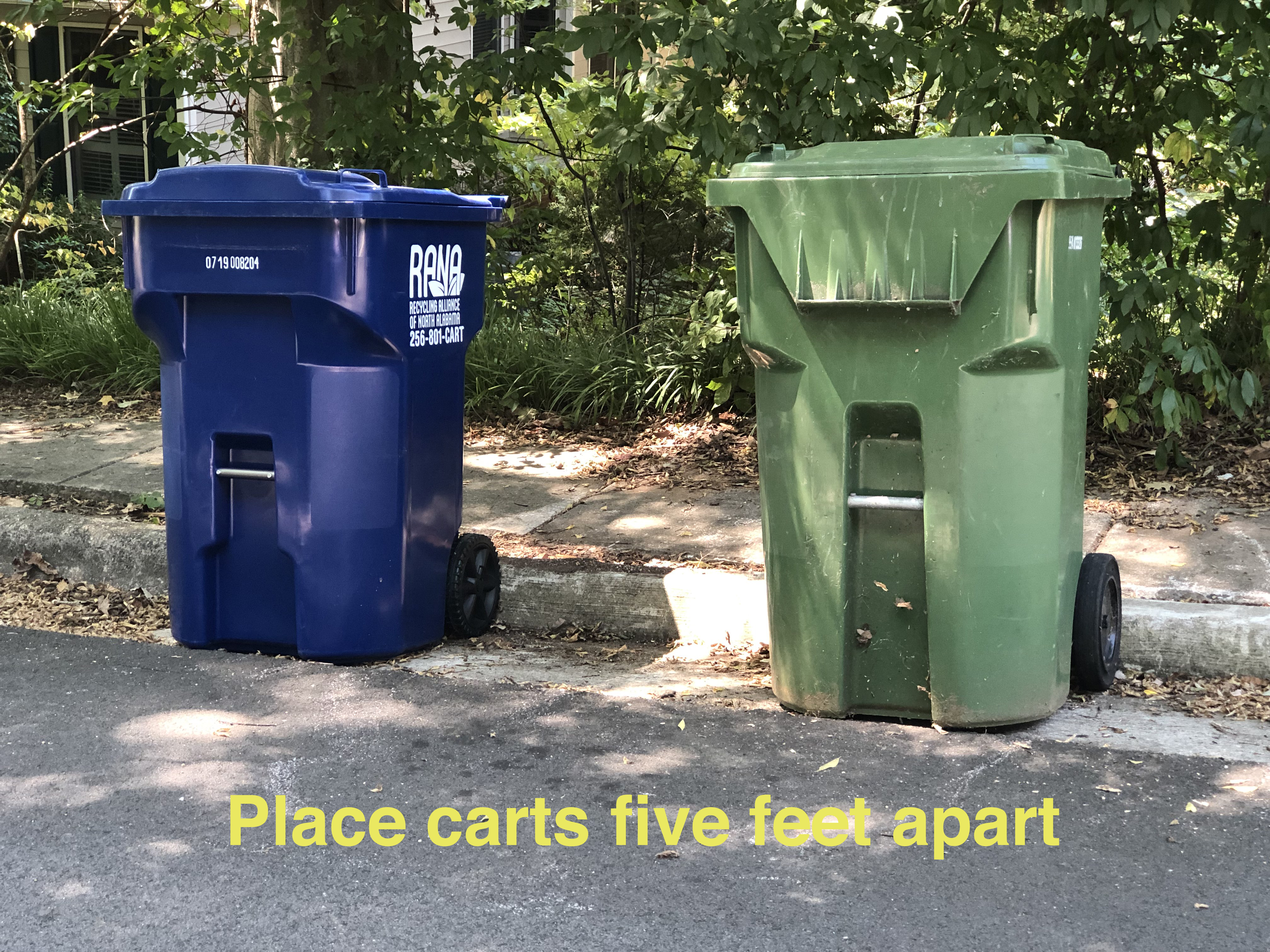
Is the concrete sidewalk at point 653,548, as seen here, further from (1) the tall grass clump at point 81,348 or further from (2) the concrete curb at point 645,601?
(1) the tall grass clump at point 81,348

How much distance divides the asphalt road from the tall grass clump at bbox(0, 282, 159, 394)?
434cm

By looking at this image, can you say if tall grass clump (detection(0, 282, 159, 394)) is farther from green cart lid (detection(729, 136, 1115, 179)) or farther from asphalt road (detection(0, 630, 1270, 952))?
green cart lid (detection(729, 136, 1115, 179))

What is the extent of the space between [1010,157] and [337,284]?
1.90 metres

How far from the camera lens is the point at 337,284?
4027 mm

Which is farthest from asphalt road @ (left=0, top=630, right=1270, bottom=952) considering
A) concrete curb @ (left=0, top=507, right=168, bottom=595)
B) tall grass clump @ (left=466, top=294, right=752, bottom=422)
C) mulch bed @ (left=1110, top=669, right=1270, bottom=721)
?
tall grass clump @ (left=466, top=294, right=752, bottom=422)

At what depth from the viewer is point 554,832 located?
3.16 metres

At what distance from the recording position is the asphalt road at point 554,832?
272cm

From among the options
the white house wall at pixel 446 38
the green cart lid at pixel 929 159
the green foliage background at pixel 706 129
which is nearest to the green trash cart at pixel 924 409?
the green cart lid at pixel 929 159

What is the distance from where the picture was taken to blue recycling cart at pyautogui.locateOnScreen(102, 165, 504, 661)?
4.05 m

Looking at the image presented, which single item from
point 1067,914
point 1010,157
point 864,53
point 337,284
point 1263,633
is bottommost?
point 1067,914

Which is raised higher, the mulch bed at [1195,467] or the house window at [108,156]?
the house window at [108,156]

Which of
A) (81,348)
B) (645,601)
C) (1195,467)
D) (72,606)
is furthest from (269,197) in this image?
(81,348)

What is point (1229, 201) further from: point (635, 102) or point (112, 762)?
point (112, 762)

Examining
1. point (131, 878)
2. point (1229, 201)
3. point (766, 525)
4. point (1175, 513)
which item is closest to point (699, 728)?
point (766, 525)
